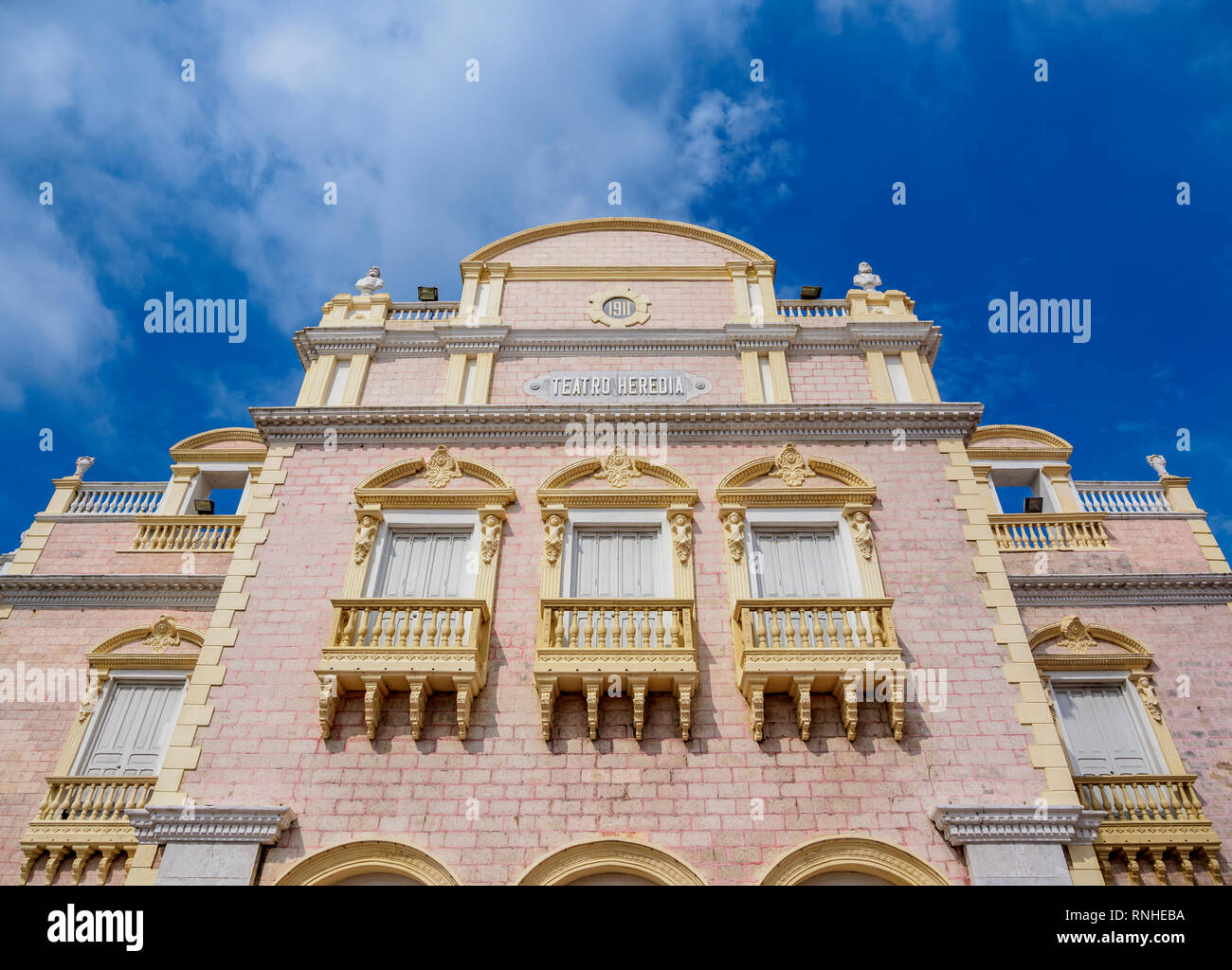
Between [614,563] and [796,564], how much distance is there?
10.6ft

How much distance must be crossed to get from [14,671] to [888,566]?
1721 cm

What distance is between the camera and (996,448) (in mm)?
20578

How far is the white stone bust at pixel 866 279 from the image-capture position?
62.9 feet

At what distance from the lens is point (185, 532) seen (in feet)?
62.2

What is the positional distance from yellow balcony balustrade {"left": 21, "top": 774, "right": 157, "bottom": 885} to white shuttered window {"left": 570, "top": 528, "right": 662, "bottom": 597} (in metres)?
8.39

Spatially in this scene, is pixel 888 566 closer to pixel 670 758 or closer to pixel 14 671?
pixel 670 758

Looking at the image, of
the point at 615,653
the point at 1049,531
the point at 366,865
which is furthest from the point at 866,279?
the point at 366,865

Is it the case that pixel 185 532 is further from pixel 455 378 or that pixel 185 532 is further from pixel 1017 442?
pixel 1017 442

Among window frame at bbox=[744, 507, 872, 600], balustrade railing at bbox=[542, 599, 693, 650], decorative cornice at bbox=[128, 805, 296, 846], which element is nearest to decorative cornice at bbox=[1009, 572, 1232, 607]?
window frame at bbox=[744, 507, 872, 600]

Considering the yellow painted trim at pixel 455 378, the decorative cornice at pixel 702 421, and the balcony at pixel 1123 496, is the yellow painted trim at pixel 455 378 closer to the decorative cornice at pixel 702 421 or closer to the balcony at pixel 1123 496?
the decorative cornice at pixel 702 421

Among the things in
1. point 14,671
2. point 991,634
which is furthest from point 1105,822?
point 14,671

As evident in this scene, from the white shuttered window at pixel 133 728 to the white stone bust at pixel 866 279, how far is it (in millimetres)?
16848

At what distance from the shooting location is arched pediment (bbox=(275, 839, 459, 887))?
11578 millimetres

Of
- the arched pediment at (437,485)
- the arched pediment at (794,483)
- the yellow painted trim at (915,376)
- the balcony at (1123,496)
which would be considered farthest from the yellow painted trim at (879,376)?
the arched pediment at (437,485)
